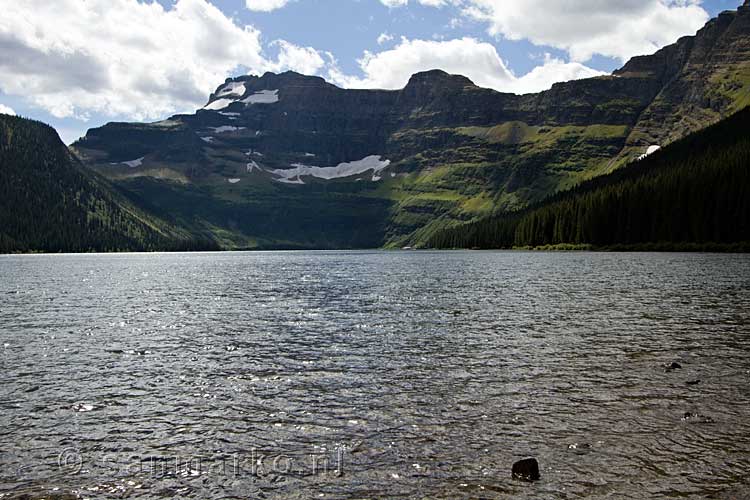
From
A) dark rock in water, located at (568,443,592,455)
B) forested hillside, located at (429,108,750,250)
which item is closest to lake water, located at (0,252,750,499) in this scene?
dark rock in water, located at (568,443,592,455)

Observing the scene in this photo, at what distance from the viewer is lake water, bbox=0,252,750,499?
15117mm

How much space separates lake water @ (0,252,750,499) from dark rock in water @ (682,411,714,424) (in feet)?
0.31

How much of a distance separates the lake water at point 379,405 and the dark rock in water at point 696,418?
10 centimetres

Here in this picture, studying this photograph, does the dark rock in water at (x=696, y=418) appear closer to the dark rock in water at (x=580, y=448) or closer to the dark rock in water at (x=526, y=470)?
the dark rock in water at (x=580, y=448)

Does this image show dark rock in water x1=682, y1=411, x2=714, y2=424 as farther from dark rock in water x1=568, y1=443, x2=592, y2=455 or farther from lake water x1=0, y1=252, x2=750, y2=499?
dark rock in water x1=568, y1=443, x2=592, y2=455

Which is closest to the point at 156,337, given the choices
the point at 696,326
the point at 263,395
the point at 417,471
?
the point at 263,395

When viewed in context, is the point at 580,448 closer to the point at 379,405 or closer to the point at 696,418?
the point at 696,418

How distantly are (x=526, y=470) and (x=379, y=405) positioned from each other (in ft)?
25.7

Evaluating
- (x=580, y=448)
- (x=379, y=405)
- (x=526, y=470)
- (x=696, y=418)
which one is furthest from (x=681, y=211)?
(x=526, y=470)

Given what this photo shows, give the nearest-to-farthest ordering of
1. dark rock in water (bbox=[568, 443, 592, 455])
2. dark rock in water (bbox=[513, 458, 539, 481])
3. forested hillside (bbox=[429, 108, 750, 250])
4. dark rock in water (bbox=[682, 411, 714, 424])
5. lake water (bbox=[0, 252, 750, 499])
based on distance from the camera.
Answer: dark rock in water (bbox=[513, 458, 539, 481]) < lake water (bbox=[0, 252, 750, 499]) < dark rock in water (bbox=[568, 443, 592, 455]) < dark rock in water (bbox=[682, 411, 714, 424]) < forested hillside (bbox=[429, 108, 750, 250])

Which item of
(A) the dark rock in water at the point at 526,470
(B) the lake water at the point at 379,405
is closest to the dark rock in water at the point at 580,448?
(B) the lake water at the point at 379,405

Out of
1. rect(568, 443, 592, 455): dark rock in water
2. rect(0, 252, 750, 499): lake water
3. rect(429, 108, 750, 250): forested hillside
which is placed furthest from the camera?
rect(429, 108, 750, 250): forested hillside

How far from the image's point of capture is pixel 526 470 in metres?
15.1

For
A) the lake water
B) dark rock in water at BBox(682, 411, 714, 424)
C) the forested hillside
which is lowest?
the lake water
